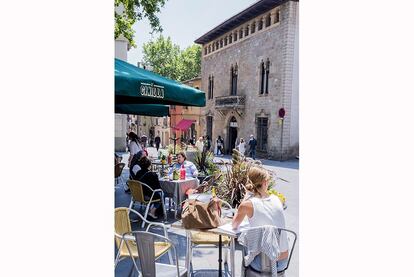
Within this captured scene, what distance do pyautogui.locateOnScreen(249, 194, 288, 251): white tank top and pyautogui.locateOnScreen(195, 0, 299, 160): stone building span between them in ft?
33.4

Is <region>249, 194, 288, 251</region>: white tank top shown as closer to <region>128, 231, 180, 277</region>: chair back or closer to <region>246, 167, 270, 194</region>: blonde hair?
<region>246, 167, 270, 194</region>: blonde hair

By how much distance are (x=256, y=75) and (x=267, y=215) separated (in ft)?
54.3

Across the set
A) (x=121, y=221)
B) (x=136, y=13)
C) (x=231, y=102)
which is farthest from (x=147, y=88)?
(x=231, y=102)

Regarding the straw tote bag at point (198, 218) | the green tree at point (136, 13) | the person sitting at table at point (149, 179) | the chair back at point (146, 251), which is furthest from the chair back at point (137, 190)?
the green tree at point (136, 13)

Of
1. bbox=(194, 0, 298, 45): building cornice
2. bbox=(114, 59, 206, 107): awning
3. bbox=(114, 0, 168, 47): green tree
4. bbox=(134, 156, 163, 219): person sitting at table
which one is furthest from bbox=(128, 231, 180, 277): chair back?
bbox=(194, 0, 298, 45): building cornice

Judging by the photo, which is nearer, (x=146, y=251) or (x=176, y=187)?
(x=146, y=251)

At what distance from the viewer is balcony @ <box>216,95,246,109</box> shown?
1947 centimetres

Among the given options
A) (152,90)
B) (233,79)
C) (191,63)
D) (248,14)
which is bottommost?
(152,90)

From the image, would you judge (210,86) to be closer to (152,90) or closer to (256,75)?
(256,75)

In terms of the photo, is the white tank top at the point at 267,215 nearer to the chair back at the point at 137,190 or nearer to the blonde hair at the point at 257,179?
the blonde hair at the point at 257,179

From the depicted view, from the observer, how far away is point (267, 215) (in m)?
2.53

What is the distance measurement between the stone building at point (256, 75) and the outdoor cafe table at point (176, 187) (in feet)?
26.0

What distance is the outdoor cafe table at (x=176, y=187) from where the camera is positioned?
17.0ft
